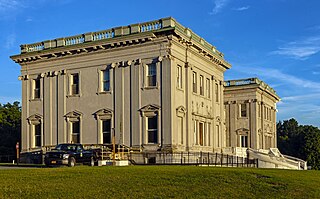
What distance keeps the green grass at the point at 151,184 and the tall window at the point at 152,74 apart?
17.9 metres

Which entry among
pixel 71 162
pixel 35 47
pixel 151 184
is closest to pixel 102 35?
pixel 35 47

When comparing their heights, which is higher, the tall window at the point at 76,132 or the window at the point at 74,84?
the window at the point at 74,84

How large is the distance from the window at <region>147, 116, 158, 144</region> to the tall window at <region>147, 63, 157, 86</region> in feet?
9.52

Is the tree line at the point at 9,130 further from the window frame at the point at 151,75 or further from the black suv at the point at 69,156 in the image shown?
the black suv at the point at 69,156

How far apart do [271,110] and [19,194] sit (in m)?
58.5

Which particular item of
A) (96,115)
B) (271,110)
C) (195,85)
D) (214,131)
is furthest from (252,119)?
(96,115)

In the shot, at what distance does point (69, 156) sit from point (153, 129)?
33.9 feet

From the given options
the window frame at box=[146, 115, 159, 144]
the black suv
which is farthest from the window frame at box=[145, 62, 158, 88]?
the black suv

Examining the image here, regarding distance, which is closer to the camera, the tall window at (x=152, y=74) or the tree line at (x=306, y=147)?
the tall window at (x=152, y=74)

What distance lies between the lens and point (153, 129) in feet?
130

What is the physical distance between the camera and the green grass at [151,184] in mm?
17375

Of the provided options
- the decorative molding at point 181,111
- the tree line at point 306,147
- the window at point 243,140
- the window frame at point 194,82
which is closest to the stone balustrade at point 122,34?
the window frame at point 194,82

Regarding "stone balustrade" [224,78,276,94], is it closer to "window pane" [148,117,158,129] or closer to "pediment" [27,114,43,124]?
"window pane" [148,117,158,129]

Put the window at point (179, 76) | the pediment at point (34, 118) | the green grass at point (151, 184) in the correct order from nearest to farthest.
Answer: the green grass at point (151, 184), the window at point (179, 76), the pediment at point (34, 118)
